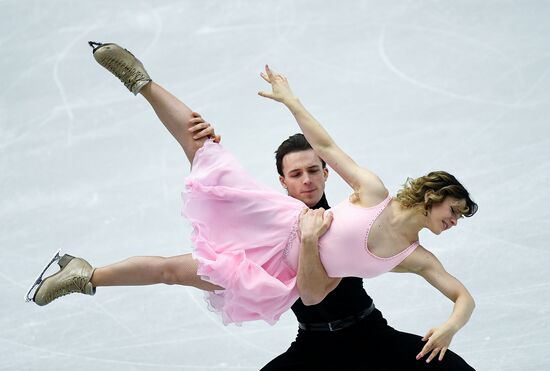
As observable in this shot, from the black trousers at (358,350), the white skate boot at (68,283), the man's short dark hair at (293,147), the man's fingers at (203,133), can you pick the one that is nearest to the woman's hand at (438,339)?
the black trousers at (358,350)

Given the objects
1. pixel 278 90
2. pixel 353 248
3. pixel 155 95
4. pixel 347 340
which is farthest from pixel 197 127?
pixel 347 340

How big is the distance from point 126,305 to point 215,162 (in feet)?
5.19

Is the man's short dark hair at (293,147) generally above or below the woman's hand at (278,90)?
below

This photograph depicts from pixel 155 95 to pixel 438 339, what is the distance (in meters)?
1.59

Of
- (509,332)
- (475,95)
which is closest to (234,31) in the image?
(475,95)

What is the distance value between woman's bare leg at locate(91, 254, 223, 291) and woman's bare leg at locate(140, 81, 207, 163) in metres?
0.50

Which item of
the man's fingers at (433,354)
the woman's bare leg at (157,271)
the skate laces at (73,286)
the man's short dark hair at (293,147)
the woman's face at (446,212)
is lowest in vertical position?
the man's fingers at (433,354)

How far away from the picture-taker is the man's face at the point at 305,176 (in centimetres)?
500

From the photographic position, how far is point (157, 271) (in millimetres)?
4715

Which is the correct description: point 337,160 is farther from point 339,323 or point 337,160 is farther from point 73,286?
point 73,286

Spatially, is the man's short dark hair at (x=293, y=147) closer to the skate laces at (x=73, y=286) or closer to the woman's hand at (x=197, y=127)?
the woman's hand at (x=197, y=127)

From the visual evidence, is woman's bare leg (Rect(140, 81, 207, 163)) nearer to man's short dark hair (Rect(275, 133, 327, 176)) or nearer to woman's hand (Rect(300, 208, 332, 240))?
man's short dark hair (Rect(275, 133, 327, 176))

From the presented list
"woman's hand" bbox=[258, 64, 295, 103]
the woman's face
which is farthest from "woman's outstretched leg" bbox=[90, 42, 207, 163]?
the woman's face

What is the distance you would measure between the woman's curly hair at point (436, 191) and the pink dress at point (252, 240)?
0.15 metres
